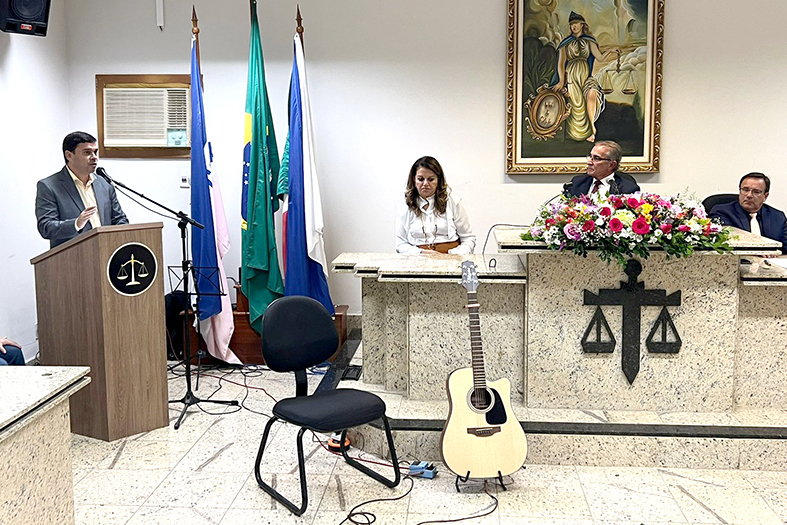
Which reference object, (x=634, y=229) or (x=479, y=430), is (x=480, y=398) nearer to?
(x=479, y=430)

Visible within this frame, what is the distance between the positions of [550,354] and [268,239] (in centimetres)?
232

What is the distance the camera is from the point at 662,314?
343 cm

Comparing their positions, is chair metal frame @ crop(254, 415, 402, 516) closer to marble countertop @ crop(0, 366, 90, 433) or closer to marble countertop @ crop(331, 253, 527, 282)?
marble countertop @ crop(331, 253, 527, 282)

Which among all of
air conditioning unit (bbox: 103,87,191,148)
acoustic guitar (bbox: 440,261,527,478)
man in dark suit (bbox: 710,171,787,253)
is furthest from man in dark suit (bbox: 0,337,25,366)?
man in dark suit (bbox: 710,171,787,253)

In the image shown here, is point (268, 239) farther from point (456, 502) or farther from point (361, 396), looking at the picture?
point (456, 502)

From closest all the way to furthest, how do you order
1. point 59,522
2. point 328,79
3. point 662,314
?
point 59,522
point 662,314
point 328,79

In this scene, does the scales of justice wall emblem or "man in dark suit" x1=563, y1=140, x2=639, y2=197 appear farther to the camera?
"man in dark suit" x1=563, y1=140, x2=639, y2=197

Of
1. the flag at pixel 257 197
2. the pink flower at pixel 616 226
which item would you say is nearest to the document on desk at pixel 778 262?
the pink flower at pixel 616 226

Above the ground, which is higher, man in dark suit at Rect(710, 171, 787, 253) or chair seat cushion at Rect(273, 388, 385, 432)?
man in dark suit at Rect(710, 171, 787, 253)

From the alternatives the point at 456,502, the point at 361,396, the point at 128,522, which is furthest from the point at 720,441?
the point at 128,522

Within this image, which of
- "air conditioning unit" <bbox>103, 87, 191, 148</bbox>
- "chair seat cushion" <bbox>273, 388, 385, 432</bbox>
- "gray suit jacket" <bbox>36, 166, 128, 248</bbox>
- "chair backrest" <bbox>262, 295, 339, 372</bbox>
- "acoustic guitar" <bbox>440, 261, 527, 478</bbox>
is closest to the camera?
"chair seat cushion" <bbox>273, 388, 385, 432</bbox>

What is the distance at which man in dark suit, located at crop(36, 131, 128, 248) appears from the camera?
398 centimetres

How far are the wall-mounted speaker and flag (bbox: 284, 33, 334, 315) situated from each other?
1.60 meters

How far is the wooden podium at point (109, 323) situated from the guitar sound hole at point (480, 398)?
1.68m
